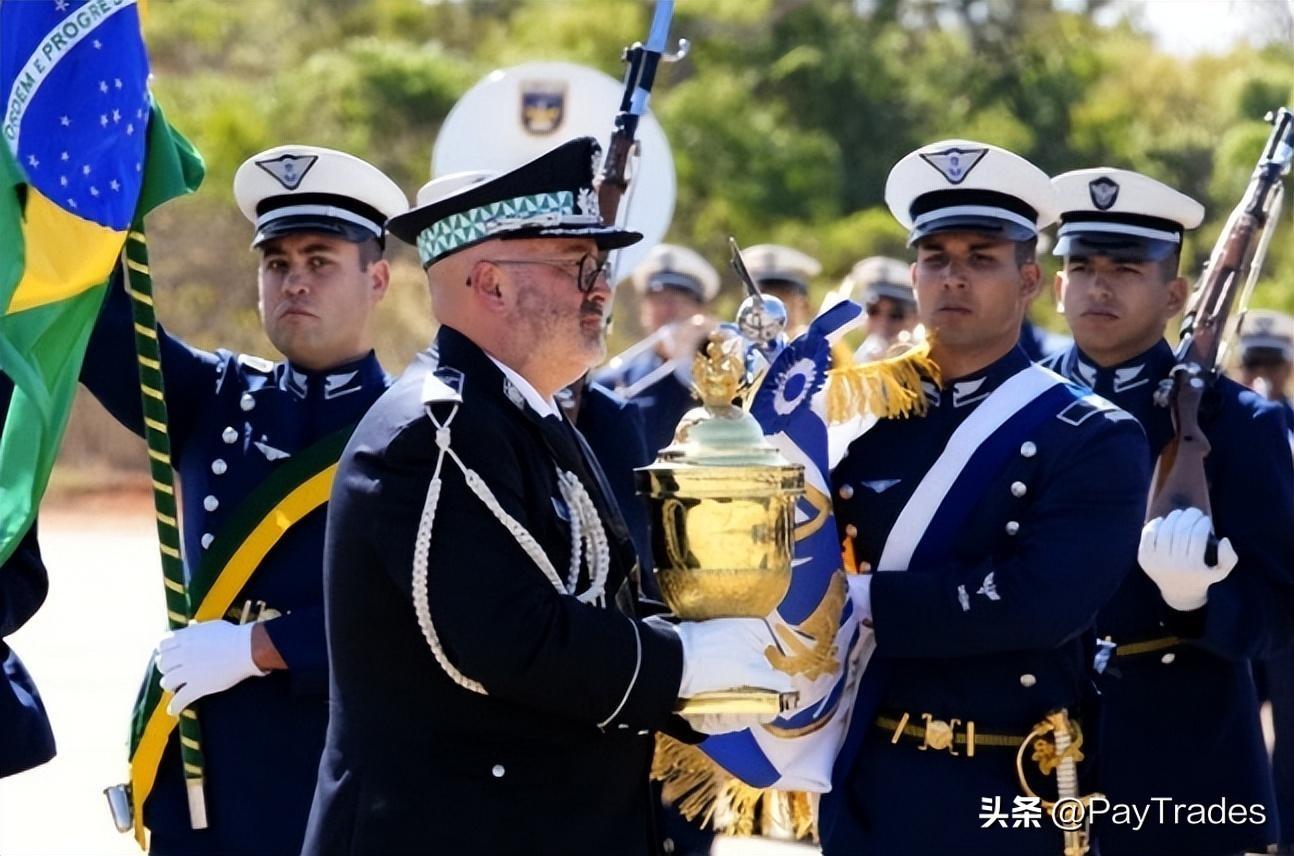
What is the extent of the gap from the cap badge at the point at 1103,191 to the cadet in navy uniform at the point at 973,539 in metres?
0.83

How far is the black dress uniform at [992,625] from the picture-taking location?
477cm

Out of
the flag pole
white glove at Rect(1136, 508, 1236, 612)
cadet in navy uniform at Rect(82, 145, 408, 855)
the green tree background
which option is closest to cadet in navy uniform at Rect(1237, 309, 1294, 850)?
white glove at Rect(1136, 508, 1236, 612)

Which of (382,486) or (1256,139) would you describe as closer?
(382,486)

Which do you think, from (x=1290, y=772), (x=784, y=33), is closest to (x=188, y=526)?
(x=1290, y=772)

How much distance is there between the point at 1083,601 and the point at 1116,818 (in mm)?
1164

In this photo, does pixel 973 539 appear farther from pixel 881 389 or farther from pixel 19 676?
pixel 19 676

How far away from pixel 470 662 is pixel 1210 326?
124 inches

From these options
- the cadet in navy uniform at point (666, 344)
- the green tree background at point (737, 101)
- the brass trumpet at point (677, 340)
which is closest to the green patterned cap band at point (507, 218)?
the cadet in navy uniform at point (666, 344)

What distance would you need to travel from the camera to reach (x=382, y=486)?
12.6 ft

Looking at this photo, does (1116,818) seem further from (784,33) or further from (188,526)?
(784,33)

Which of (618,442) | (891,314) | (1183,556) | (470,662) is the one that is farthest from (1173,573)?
(891,314)

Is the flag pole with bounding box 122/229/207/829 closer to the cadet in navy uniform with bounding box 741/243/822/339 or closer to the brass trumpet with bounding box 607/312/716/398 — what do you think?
the brass trumpet with bounding box 607/312/716/398

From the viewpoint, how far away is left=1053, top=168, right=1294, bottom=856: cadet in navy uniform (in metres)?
5.62

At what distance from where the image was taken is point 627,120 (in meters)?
6.99
